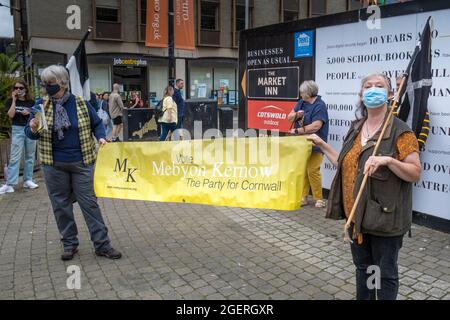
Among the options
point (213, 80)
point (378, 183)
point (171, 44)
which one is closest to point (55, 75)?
point (378, 183)

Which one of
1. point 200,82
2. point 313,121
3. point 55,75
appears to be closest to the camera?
point 55,75

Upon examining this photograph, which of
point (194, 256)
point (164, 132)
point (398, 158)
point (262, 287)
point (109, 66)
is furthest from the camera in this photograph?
point (109, 66)

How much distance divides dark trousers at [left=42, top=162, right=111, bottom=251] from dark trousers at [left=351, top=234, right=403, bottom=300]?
106 inches

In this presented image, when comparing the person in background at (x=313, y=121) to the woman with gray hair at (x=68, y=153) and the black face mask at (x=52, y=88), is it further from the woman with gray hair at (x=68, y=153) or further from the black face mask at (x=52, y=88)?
the black face mask at (x=52, y=88)

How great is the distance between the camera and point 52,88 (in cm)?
444

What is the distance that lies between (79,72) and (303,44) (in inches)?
136

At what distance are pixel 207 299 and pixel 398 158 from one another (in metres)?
1.98

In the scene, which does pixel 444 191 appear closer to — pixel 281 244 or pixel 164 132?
pixel 281 244

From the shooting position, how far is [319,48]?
22.5 ft

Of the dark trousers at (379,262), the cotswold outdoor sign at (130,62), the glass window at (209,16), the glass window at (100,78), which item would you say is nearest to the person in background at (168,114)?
the dark trousers at (379,262)

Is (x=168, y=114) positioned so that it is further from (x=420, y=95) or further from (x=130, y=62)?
(x=130, y=62)
